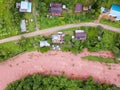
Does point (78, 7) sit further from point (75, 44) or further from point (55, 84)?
point (55, 84)

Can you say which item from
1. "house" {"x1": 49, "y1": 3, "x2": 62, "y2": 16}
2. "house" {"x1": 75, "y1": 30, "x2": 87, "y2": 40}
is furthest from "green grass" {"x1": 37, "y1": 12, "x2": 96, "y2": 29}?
"house" {"x1": 75, "y1": 30, "x2": 87, "y2": 40}

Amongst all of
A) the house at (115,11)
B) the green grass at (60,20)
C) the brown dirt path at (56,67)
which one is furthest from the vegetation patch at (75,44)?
the house at (115,11)

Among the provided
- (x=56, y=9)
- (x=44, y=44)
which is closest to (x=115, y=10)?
(x=56, y=9)

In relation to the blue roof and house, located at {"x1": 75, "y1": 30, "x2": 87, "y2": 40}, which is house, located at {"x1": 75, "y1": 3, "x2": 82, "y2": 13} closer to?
house, located at {"x1": 75, "y1": 30, "x2": 87, "y2": 40}

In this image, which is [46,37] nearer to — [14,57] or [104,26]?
[14,57]

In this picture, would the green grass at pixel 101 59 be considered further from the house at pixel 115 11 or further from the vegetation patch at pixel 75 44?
the house at pixel 115 11

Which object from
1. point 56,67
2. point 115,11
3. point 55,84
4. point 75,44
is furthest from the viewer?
point 56,67

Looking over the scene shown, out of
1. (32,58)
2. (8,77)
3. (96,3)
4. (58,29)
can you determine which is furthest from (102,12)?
(8,77)
